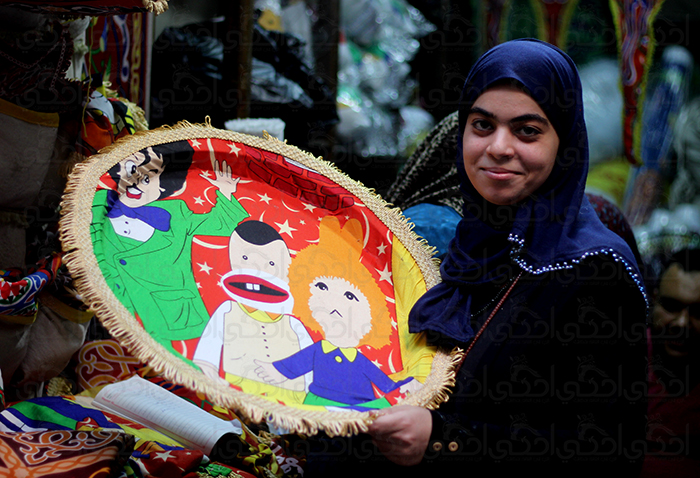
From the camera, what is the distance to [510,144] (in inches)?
44.4

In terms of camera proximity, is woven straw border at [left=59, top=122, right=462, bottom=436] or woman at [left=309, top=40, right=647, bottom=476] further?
woman at [left=309, top=40, right=647, bottom=476]

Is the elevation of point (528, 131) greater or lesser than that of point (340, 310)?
greater

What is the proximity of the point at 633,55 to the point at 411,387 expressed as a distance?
2781 mm

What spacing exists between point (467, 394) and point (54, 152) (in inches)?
42.0

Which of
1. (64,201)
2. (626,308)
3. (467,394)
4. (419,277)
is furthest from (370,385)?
→ (64,201)

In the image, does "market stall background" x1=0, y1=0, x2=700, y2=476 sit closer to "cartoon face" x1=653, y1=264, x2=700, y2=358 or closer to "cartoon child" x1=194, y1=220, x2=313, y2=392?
"cartoon child" x1=194, y1=220, x2=313, y2=392

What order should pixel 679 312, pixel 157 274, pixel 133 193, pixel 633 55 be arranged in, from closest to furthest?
pixel 157 274, pixel 133 193, pixel 679 312, pixel 633 55

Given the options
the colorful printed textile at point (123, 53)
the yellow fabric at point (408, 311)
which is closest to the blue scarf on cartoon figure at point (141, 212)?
the yellow fabric at point (408, 311)

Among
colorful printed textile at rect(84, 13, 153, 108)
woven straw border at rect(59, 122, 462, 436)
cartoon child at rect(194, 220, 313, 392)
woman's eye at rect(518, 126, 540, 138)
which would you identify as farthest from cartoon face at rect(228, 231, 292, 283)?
colorful printed textile at rect(84, 13, 153, 108)

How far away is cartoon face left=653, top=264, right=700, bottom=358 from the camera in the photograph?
2.21 m

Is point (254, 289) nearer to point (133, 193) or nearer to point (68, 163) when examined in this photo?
point (133, 193)

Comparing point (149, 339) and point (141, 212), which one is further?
point (141, 212)

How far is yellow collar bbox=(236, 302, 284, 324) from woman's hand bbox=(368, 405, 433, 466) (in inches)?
10.2

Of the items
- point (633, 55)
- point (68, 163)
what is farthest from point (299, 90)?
point (633, 55)
